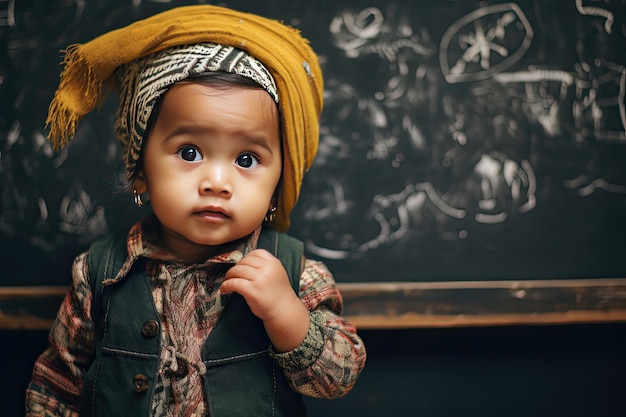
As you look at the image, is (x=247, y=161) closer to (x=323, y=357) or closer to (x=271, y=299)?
(x=271, y=299)

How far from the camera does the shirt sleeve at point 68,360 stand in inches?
38.9

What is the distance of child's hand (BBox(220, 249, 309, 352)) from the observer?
885 millimetres

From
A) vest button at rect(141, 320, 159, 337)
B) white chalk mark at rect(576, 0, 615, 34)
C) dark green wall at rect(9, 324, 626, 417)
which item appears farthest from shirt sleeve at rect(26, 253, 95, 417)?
white chalk mark at rect(576, 0, 615, 34)

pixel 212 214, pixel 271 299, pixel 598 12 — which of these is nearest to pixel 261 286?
pixel 271 299

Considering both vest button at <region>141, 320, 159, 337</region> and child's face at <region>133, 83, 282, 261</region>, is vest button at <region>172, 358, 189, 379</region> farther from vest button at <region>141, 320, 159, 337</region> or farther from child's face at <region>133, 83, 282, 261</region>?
child's face at <region>133, 83, 282, 261</region>

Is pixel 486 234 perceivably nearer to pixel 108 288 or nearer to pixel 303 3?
pixel 303 3

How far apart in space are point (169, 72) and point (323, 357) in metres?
0.56

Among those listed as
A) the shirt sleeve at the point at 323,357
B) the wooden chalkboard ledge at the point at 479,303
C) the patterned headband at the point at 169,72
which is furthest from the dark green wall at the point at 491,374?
the patterned headband at the point at 169,72

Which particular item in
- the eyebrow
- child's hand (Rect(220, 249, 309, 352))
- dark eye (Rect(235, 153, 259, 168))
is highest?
the eyebrow

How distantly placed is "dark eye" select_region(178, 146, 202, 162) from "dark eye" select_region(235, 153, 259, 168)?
0.07 m

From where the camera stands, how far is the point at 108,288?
962mm

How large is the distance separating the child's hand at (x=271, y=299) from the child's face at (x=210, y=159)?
0.07 m

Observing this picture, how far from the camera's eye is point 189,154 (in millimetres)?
899

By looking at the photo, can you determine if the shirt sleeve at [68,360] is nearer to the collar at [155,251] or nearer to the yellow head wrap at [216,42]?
the collar at [155,251]
